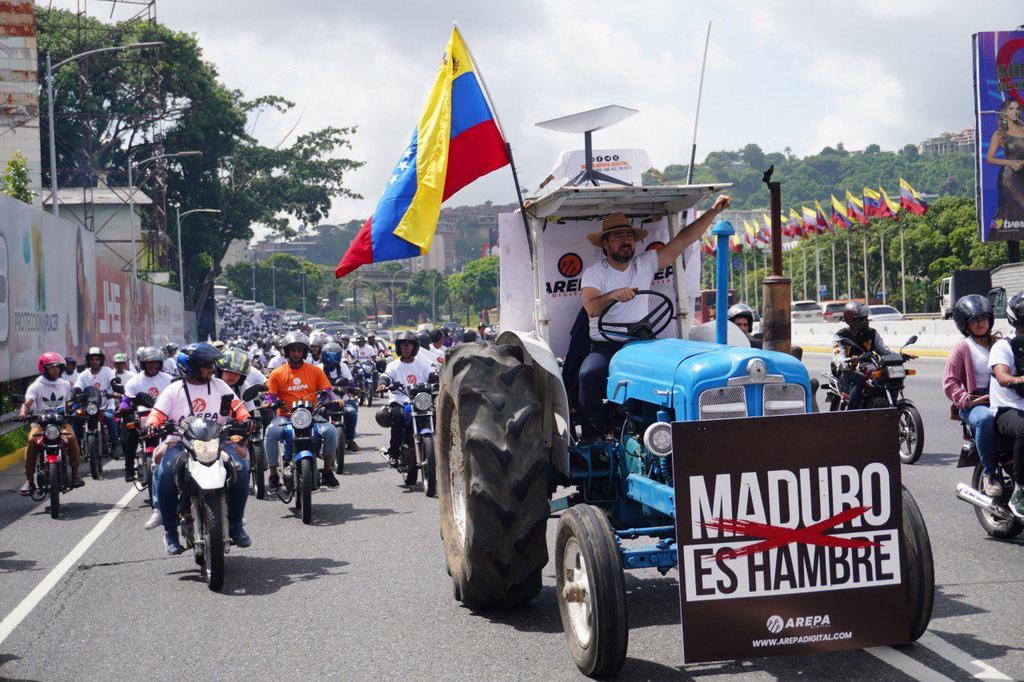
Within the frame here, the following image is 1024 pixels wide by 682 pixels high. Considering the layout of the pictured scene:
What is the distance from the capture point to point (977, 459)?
9625 mm

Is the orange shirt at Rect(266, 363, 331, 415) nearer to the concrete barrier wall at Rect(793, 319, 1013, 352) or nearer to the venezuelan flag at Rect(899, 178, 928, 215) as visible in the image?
the concrete barrier wall at Rect(793, 319, 1013, 352)

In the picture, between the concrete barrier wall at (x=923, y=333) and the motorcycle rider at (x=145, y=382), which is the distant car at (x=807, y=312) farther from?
the motorcycle rider at (x=145, y=382)

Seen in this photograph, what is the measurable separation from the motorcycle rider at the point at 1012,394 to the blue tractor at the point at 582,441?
6.96 feet

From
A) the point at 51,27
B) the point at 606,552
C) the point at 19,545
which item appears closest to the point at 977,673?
the point at 606,552

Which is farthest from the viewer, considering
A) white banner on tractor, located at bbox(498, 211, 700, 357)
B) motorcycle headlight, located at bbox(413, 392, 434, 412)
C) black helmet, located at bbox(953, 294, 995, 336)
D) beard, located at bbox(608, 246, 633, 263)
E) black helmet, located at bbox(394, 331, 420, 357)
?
black helmet, located at bbox(394, 331, 420, 357)

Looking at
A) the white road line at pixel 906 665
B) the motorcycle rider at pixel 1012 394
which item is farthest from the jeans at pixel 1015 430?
the white road line at pixel 906 665

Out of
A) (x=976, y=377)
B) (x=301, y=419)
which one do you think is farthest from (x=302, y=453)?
(x=976, y=377)

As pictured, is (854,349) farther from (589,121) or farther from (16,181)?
(16,181)

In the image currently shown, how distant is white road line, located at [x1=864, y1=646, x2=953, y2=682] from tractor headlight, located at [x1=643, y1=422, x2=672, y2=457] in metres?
1.33

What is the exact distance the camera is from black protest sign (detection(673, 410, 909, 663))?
5484 millimetres

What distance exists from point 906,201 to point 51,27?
149 feet

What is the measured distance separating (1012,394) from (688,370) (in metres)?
3.87

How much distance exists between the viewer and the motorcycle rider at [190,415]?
32.7 feet

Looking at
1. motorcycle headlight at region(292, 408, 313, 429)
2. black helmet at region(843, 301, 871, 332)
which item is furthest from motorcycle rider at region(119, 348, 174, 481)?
black helmet at region(843, 301, 871, 332)
